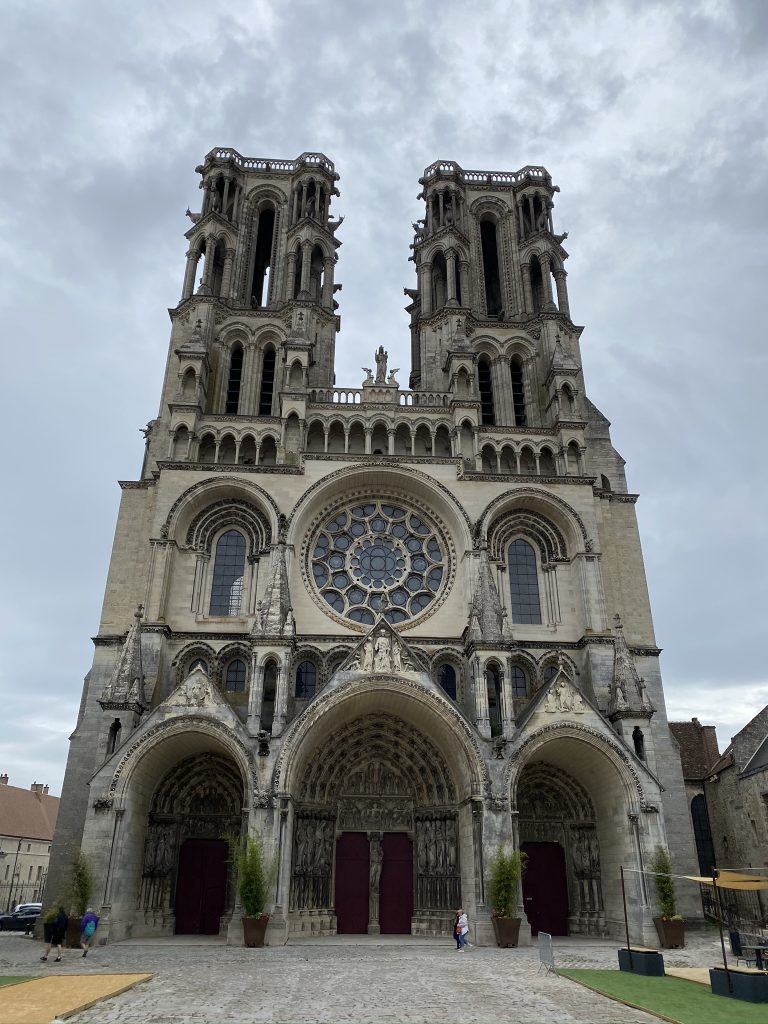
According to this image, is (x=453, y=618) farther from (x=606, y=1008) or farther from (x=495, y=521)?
(x=606, y=1008)

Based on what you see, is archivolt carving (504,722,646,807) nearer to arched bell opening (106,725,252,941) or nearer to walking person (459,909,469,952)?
walking person (459,909,469,952)

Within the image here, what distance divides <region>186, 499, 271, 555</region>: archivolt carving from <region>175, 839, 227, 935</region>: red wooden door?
970 centimetres

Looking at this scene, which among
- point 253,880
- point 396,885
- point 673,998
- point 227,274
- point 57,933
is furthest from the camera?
point 227,274

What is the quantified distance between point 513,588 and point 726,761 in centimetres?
1256

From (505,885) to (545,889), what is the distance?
16.9ft

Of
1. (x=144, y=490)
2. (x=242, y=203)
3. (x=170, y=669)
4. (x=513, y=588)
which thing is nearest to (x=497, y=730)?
(x=513, y=588)

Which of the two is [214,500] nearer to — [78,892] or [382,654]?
[382,654]

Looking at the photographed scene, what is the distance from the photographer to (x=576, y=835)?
77.3 feet

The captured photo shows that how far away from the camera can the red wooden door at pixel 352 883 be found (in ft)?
74.3

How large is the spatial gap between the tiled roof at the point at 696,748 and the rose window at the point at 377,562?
15.4 m

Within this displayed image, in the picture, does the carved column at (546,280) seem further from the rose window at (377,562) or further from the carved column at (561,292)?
the rose window at (377,562)

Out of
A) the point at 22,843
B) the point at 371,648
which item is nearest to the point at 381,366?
the point at 371,648

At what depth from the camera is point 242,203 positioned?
36.2 meters

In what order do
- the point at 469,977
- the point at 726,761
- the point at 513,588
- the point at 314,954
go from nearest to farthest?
the point at 469,977 < the point at 314,954 < the point at 513,588 < the point at 726,761
